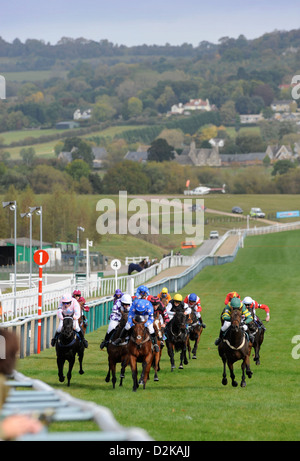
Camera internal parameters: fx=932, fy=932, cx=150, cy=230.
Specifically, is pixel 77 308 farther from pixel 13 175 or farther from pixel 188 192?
pixel 188 192

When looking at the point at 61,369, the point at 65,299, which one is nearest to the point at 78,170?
the point at 61,369

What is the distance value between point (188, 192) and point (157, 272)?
97371 mm

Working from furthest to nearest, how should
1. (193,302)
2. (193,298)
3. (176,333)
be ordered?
(193,302)
(193,298)
(176,333)

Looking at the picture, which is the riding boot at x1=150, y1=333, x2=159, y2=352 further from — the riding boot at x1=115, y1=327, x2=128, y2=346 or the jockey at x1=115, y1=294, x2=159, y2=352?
the riding boot at x1=115, y1=327, x2=128, y2=346

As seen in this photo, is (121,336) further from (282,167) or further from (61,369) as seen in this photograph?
(282,167)

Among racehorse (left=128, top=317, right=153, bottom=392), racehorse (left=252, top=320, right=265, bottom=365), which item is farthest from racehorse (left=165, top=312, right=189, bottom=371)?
racehorse (left=128, top=317, right=153, bottom=392)

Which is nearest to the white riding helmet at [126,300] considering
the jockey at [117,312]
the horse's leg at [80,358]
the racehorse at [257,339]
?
the jockey at [117,312]

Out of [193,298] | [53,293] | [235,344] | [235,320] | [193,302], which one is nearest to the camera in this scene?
[235,320]

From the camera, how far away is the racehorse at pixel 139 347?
14.9m

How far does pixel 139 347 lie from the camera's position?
14992mm

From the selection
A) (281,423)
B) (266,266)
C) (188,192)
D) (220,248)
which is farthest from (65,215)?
(281,423)

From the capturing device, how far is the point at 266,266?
5416 centimetres

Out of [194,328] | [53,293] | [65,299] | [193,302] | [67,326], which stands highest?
[65,299]

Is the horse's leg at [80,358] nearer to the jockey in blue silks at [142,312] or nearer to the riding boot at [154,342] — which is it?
the jockey in blue silks at [142,312]
